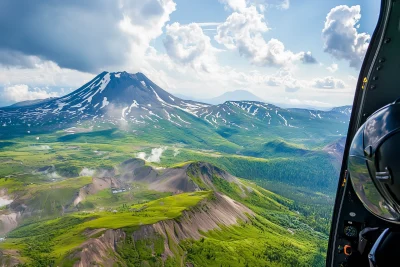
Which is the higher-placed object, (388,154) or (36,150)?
(388,154)

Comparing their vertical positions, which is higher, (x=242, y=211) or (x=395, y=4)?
(x=395, y=4)

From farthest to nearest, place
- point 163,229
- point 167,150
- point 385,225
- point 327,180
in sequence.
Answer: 1. point 167,150
2. point 327,180
3. point 163,229
4. point 385,225

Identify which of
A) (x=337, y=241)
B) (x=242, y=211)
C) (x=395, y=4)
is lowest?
(x=242, y=211)

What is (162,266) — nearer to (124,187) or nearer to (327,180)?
(124,187)

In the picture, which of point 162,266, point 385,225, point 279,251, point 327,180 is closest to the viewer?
point 385,225

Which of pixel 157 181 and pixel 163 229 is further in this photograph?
pixel 157 181

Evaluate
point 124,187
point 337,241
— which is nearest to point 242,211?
point 124,187

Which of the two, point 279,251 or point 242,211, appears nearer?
point 279,251

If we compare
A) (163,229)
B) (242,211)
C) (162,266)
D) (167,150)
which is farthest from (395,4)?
(167,150)

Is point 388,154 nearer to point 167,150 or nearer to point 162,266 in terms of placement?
point 162,266
